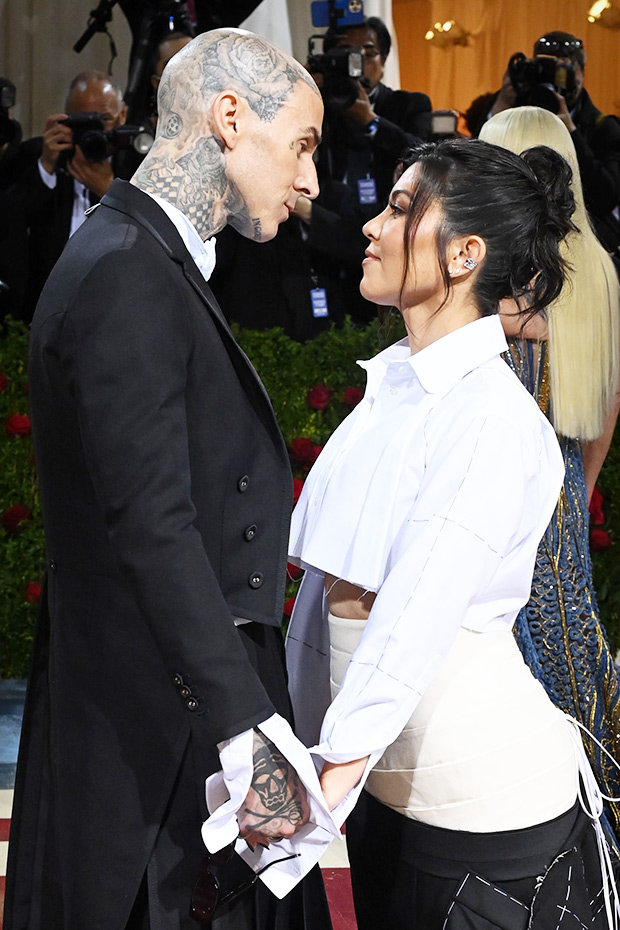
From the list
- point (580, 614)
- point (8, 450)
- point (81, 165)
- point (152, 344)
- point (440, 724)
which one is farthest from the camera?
point (81, 165)

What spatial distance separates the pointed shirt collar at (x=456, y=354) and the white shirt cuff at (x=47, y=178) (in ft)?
10.7

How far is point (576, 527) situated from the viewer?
2.36 metres

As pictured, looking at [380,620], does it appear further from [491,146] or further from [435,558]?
[491,146]

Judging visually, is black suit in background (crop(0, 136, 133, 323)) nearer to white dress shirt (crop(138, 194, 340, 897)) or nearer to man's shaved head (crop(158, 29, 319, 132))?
man's shaved head (crop(158, 29, 319, 132))

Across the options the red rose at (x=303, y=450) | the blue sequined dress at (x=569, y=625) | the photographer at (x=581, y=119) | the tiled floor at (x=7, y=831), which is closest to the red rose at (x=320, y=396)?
the red rose at (x=303, y=450)

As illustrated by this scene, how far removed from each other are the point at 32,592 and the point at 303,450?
1080mm

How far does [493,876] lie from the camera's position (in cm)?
142

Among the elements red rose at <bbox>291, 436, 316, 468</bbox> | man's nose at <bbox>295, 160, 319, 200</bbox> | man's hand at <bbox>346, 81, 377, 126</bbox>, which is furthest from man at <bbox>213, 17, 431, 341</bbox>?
man's nose at <bbox>295, 160, 319, 200</bbox>

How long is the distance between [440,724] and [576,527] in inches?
40.4

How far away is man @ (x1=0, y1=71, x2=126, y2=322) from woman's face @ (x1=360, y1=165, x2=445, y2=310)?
113 inches

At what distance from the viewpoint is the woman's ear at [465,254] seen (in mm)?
1604

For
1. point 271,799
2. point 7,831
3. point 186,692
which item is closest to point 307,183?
point 186,692

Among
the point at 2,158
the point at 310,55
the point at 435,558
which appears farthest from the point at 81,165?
the point at 435,558

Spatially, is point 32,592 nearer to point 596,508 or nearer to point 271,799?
point 596,508
